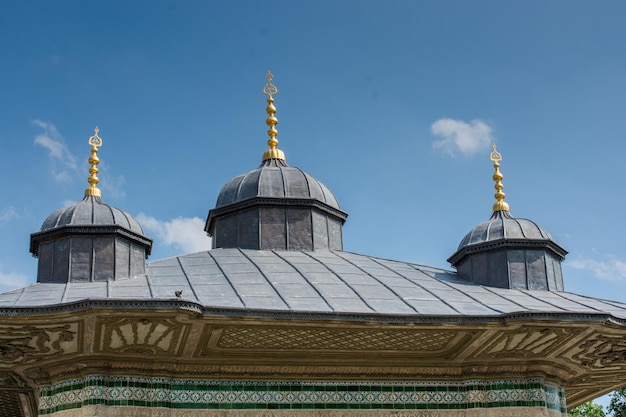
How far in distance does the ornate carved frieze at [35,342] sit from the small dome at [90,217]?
1.95m

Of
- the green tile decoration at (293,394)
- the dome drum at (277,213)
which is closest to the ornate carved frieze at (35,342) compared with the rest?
the green tile decoration at (293,394)

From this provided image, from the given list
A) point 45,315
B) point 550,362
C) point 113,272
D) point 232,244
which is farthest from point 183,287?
point 550,362

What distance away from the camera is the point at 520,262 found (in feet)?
49.5

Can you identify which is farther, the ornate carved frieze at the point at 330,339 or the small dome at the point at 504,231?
the small dome at the point at 504,231

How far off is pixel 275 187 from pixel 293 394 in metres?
4.83

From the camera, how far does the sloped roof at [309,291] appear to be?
12.1 m

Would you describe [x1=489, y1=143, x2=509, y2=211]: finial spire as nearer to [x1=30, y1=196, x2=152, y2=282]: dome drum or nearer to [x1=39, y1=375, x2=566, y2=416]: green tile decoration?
[x1=39, y1=375, x2=566, y2=416]: green tile decoration

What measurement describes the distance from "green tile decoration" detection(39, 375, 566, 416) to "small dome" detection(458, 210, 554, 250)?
8.73ft

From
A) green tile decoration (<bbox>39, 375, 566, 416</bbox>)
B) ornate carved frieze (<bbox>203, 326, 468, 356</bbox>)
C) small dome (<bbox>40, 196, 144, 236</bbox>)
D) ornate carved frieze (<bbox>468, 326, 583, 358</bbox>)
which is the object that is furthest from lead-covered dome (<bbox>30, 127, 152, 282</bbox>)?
ornate carved frieze (<bbox>468, 326, 583, 358</bbox>)

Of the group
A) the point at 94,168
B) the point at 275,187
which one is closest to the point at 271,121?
the point at 275,187

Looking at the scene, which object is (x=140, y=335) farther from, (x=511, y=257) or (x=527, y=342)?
(x=511, y=257)

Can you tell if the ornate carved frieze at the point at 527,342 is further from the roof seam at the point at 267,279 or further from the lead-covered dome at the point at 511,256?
the roof seam at the point at 267,279

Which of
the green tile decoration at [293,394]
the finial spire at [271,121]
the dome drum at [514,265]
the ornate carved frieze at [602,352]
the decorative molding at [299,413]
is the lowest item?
the decorative molding at [299,413]

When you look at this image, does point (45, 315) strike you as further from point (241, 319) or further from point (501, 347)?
point (501, 347)
